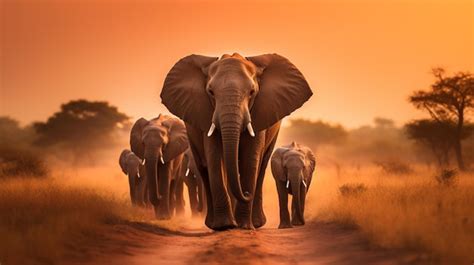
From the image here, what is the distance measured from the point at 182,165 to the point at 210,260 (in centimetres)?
1220

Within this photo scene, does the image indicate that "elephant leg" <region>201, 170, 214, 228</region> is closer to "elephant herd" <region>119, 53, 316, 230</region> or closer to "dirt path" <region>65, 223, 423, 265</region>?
"elephant herd" <region>119, 53, 316, 230</region>

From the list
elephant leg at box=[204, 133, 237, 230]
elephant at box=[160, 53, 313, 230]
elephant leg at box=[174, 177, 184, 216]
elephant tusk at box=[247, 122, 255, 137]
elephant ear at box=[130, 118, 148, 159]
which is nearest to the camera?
elephant at box=[160, 53, 313, 230]

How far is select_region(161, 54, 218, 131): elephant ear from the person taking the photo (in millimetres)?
12023

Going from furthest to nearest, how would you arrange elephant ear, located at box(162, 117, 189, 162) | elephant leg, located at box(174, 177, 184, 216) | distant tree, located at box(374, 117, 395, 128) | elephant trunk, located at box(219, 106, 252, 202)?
distant tree, located at box(374, 117, 395, 128) → elephant leg, located at box(174, 177, 184, 216) → elephant ear, located at box(162, 117, 189, 162) → elephant trunk, located at box(219, 106, 252, 202)

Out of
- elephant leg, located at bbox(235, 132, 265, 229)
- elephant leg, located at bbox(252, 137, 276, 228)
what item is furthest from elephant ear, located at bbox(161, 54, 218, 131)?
elephant leg, located at bbox(252, 137, 276, 228)

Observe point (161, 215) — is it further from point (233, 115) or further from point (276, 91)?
point (233, 115)

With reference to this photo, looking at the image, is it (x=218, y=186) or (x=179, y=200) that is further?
(x=179, y=200)

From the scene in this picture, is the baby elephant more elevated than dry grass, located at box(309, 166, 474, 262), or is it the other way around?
the baby elephant

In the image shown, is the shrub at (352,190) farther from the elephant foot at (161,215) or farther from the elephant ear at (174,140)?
the elephant foot at (161,215)

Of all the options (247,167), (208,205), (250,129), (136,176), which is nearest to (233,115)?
(250,129)

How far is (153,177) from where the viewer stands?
638 inches

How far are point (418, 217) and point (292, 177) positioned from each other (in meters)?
5.53

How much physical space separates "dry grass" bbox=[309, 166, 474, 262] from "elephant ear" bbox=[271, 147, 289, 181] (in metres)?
1.20

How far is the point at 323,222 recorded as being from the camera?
14.4m
